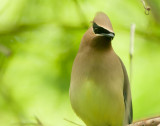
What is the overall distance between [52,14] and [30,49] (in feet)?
1.47

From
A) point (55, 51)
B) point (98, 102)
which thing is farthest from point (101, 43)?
point (55, 51)

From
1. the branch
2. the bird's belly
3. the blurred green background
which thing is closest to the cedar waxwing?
the bird's belly

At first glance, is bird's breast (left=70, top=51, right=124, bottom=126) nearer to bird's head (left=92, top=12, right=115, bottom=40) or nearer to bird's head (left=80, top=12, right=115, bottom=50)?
bird's head (left=80, top=12, right=115, bottom=50)

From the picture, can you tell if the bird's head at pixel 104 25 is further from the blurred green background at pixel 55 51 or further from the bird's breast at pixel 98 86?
the blurred green background at pixel 55 51

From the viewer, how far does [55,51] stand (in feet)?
13.6

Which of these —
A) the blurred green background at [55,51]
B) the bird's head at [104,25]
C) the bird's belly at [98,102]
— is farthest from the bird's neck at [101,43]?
the blurred green background at [55,51]

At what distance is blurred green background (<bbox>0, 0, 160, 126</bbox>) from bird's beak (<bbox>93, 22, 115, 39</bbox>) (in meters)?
0.86

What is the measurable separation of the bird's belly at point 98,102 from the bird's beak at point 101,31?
43cm

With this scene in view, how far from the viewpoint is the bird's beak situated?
288 centimetres

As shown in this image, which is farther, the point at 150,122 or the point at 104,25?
the point at 104,25

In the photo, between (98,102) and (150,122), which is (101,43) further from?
(150,122)

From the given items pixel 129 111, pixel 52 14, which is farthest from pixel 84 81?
pixel 52 14

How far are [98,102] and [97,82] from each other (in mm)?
157

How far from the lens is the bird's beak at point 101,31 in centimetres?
288
